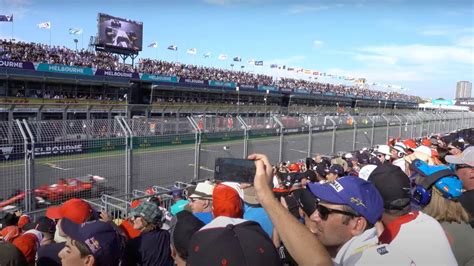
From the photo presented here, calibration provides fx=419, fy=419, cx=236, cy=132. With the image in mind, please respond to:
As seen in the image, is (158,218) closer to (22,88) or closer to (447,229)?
(447,229)

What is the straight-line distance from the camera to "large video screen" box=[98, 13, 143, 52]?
41.8 meters

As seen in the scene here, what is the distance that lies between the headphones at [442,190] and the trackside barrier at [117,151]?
18.5ft

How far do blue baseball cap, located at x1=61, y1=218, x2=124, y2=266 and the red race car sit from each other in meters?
5.39

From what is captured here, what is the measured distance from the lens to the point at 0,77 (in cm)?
2825

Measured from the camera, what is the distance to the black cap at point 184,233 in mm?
3203

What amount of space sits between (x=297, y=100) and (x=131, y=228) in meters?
60.2

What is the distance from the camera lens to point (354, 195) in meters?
2.37

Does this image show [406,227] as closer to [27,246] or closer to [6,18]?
[27,246]

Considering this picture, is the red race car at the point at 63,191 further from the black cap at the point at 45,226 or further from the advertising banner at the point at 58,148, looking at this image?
the black cap at the point at 45,226

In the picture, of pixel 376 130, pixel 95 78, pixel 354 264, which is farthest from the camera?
pixel 95 78

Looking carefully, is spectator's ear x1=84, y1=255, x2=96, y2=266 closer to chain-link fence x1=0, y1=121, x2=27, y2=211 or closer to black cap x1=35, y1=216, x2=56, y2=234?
black cap x1=35, y1=216, x2=56, y2=234

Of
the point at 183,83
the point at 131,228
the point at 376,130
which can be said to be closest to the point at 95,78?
the point at 183,83

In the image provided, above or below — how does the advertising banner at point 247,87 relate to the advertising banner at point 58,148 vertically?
above

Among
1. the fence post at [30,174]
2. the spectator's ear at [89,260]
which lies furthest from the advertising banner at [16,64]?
the spectator's ear at [89,260]
